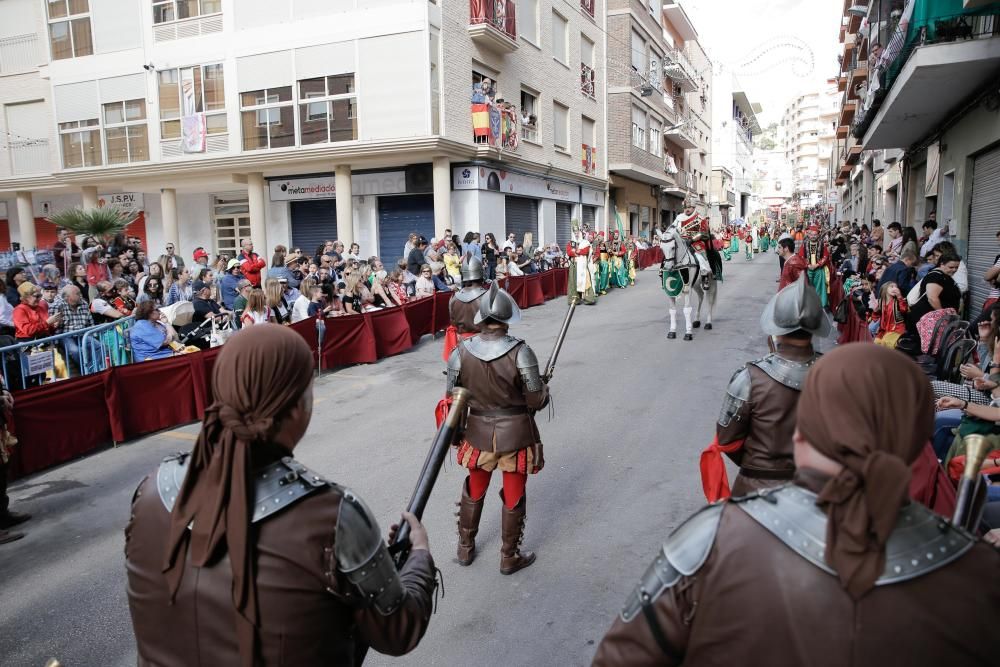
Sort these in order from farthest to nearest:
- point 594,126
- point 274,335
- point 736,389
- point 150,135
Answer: point 594,126
point 150,135
point 736,389
point 274,335

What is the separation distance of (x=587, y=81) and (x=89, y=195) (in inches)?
769

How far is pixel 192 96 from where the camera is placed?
2073 centimetres

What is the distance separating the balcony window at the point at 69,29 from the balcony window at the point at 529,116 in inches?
552

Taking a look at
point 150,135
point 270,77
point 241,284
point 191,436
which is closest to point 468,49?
point 270,77

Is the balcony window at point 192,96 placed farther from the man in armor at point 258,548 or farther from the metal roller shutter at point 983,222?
the man in armor at point 258,548

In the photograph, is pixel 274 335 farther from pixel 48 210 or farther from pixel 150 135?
pixel 48 210

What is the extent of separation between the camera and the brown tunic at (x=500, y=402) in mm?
4246

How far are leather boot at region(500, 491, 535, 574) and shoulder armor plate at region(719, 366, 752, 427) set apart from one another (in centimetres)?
152

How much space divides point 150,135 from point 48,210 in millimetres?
7417

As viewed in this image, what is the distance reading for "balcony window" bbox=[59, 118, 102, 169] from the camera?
2216 cm

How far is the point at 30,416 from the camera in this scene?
641 cm

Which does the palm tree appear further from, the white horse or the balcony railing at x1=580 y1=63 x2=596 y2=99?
the balcony railing at x1=580 y1=63 x2=596 y2=99

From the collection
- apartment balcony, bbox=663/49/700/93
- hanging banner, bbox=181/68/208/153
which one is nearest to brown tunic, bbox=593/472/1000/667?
hanging banner, bbox=181/68/208/153

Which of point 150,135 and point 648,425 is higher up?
point 150,135
